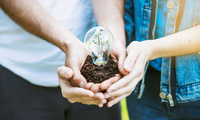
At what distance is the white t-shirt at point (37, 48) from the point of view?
2062mm

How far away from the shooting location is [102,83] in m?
1.60

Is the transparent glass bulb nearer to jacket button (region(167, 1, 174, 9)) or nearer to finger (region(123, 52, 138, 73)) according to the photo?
finger (region(123, 52, 138, 73))

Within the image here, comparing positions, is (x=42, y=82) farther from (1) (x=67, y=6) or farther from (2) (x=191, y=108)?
(2) (x=191, y=108)

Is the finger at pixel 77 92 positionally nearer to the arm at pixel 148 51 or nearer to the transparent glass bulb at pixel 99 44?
the arm at pixel 148 51

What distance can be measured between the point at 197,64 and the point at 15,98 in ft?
7.19

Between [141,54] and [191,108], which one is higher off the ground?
[141,54]

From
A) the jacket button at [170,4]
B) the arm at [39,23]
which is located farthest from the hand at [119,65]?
the jacket button at [170,4]

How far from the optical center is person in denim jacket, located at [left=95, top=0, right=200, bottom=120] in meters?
1.73

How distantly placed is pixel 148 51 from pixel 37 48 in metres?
1.31

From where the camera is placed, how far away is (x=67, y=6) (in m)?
2.15

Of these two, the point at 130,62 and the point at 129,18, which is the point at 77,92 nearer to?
the point at 130,62

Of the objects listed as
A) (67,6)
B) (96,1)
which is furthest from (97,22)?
(67,6)

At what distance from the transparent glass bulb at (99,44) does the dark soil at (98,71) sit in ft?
0.37

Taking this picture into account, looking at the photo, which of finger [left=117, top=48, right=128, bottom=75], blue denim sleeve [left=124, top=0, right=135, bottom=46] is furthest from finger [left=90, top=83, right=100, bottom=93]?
blue denim sleeve [left=124, top=0, right=135, bottom=46]
